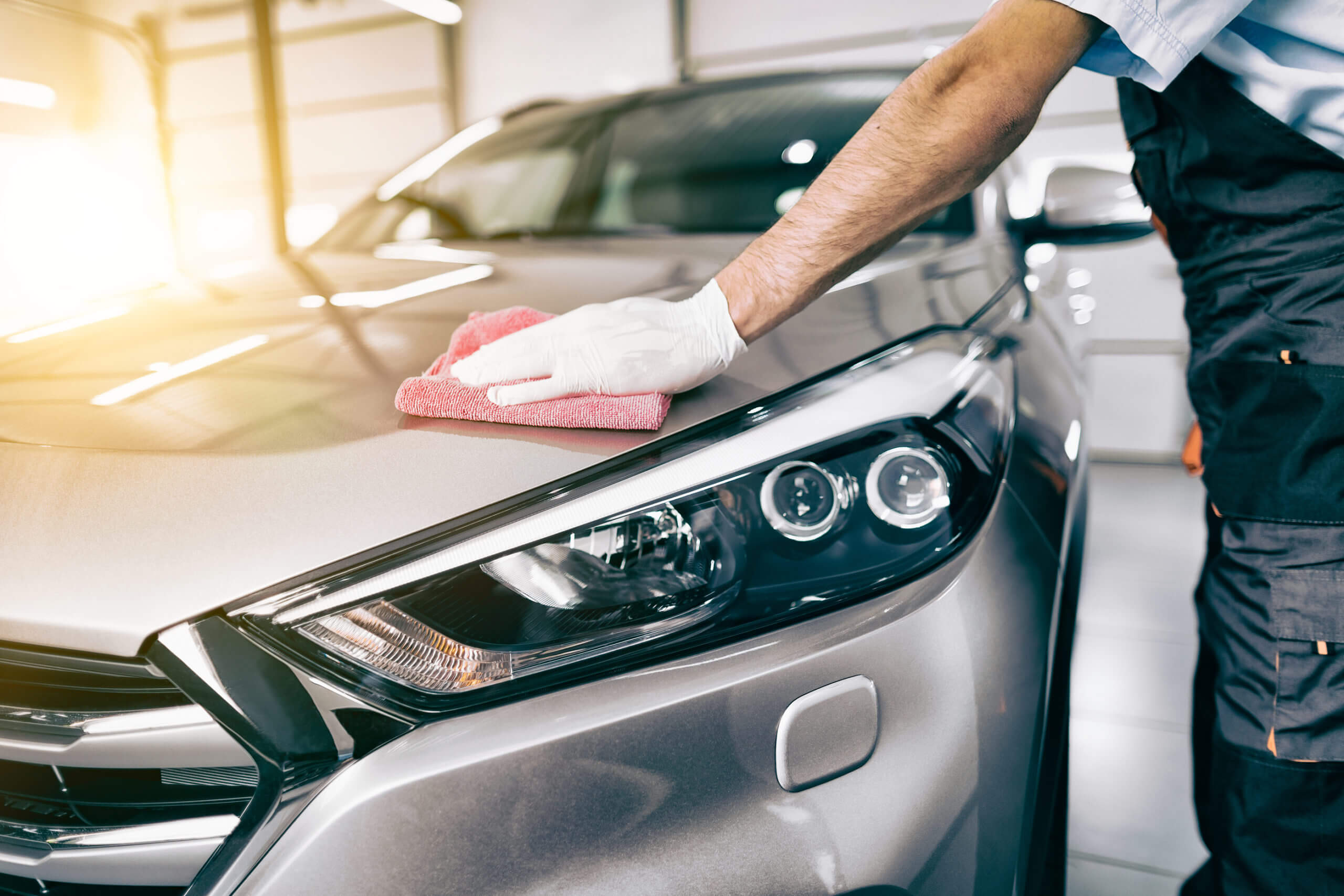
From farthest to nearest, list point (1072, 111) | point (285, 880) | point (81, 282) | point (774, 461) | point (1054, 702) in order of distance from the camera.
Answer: point (81, 282)
point (1072, 111)
point (1054, 702)
point (774, 461)
point (285, 880)

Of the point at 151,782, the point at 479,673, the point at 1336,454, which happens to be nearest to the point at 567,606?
the point at 479,673

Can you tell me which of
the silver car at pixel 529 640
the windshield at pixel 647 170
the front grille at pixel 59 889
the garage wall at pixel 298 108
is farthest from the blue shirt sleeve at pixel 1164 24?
the garage wall at pixel 298 108

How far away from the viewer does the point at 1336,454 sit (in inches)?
29.3

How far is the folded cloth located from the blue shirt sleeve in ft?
1.42

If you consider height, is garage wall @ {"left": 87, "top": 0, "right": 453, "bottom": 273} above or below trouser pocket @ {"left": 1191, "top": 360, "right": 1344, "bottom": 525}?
above

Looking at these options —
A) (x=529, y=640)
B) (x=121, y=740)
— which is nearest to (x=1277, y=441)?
(x=529, y=640)

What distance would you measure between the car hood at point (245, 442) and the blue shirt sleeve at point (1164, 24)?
0.30m

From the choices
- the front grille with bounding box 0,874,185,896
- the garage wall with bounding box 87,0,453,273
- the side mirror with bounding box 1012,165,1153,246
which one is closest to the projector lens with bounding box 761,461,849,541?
the front grille with bounding box 0,874,185,896

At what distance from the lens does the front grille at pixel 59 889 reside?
0.63 meters

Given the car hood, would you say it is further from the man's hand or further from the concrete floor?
the concrete floor

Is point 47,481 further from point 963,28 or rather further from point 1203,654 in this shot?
point 963,28

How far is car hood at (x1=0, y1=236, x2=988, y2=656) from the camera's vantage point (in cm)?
58

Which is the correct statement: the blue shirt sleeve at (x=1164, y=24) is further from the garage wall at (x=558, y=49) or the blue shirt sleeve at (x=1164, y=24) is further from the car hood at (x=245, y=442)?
the garage wall at (x=558, y=49)

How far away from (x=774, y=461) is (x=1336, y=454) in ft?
1.67
